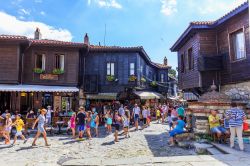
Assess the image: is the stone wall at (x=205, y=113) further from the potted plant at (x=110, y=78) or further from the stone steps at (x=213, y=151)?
the potted plant at (x=110, y=78)

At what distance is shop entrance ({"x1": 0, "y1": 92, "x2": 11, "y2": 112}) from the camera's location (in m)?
19.1

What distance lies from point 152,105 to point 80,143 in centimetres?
1797

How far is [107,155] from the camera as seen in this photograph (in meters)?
8.74

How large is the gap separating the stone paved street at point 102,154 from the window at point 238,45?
5989 millimetres

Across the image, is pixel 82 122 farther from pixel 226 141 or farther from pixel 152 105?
pixel 152 105

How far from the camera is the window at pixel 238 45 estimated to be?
12.2 m

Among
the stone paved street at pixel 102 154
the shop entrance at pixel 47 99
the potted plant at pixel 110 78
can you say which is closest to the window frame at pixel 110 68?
the potted plant at pixel 110 78

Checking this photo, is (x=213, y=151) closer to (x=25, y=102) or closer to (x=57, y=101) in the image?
(x=57, y=101)

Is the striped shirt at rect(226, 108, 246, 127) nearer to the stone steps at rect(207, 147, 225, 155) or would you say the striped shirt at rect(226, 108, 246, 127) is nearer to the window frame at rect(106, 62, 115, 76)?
the stone steps at rect(207, 147, 225, 155)

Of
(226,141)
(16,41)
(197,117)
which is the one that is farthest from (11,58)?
(226,141)

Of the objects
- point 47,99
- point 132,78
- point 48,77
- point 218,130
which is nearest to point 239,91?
point 218,130

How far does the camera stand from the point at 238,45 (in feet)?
41.1

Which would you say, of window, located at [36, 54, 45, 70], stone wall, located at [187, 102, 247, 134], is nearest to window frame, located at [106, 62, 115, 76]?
window, located at [36, 54, 45, 70]

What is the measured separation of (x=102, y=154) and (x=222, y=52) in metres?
8.94
